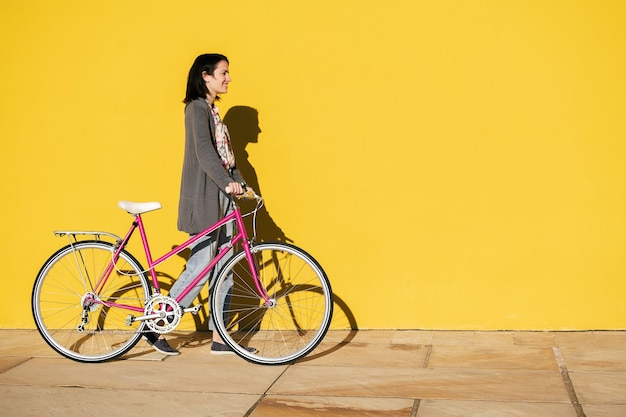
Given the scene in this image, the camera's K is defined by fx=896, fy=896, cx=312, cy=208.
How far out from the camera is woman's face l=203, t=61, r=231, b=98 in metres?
5.31

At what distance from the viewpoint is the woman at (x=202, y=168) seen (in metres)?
5.24

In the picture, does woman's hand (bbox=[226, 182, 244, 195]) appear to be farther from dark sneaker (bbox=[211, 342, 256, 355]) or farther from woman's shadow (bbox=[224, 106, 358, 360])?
dark sneaker (bbox=[211, 342, 256, 355])

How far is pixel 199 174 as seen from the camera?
209 inches

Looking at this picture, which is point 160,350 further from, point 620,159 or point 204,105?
point 620,159

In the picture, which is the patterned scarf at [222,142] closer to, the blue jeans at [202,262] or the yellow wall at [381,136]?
the blue jeans at [202,262]

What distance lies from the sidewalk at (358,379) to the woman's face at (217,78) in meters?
1.61

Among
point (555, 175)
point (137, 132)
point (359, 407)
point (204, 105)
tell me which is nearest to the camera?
point (359, 407)

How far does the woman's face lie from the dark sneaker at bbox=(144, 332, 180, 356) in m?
1.51

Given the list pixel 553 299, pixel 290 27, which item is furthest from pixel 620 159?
pixel 290 27

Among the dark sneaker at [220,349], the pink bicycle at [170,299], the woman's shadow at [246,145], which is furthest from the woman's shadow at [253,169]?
the dark sneaker at [220,349]

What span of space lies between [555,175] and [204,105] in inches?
87.9

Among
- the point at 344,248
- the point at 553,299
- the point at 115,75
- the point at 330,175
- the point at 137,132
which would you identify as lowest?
the point at 553,299

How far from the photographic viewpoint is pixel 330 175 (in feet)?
19.3

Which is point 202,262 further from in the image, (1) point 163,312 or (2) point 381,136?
(2) point 381,136
